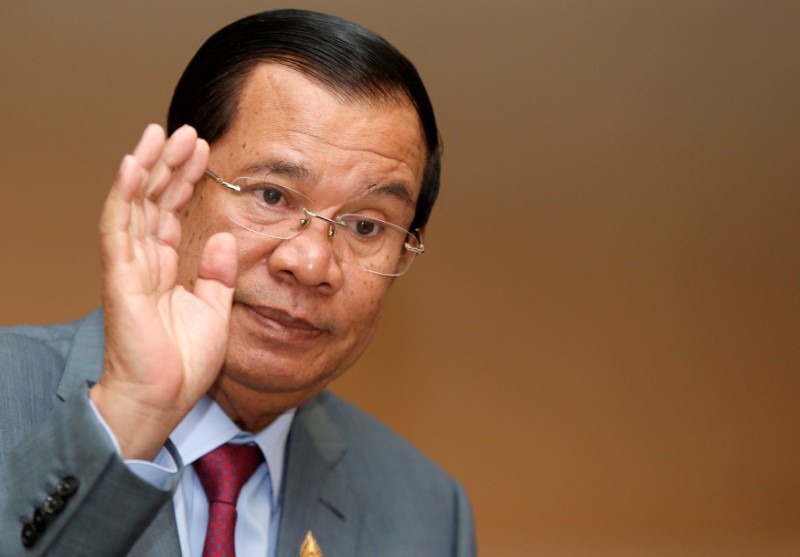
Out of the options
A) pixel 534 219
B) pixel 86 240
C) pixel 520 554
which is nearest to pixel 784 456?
pixel 520 554

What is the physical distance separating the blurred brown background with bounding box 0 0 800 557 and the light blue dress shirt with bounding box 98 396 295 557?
1745mm

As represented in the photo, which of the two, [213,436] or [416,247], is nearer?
[213,436]

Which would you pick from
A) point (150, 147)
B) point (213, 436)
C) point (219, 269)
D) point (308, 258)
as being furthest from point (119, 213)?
point (213, 436)

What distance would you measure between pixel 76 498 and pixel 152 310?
0.31m

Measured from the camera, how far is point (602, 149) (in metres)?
4.03

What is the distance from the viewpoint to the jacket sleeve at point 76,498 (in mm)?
1539

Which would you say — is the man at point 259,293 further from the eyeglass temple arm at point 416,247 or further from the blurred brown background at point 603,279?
the blurred brown background at point 603,279

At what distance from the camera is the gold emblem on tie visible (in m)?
2.11

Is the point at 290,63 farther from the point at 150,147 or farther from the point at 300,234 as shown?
the point at 150,147

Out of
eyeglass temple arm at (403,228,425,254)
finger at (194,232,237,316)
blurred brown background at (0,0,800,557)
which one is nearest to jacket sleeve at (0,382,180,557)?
finger at (194,232,237,316)

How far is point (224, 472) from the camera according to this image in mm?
2113

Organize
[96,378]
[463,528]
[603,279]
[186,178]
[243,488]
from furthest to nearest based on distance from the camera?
[603,279] → [463,528] → [243,488] → [96,378] → [186,178]

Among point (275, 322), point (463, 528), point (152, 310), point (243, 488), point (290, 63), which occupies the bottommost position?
point (463, 528)

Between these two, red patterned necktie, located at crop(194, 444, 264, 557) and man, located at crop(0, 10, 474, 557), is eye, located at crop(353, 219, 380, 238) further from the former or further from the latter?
red patterned necktie, located at crop(194, 444, 264, 557)
